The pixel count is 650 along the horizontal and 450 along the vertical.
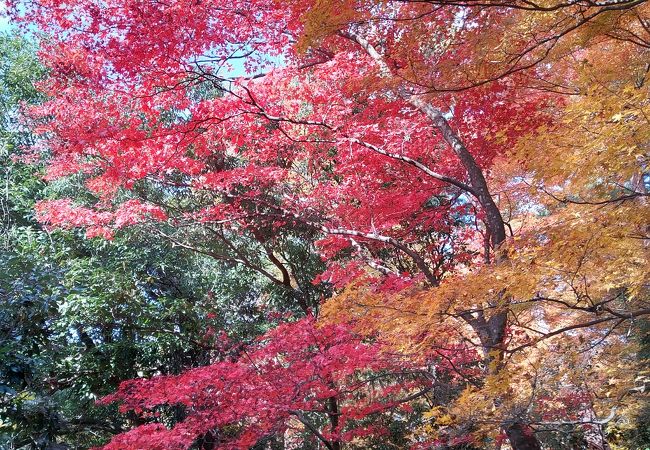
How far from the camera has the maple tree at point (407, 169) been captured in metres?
3.21

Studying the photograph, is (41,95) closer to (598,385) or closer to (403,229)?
(403,229)

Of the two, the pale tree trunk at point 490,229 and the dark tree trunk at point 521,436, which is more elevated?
the pale tree trunk at point 490,229

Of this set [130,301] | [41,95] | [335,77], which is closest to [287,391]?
[130,301]

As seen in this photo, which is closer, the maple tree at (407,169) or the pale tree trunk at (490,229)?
the maple tree at (407,169)

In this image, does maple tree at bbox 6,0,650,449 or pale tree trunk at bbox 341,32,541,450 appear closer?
maple tree at bbox 6,0,650,449

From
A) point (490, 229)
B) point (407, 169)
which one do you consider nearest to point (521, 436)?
point (490, 229)

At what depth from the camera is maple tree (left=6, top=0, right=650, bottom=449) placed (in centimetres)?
321

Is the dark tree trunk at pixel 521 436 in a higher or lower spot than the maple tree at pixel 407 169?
lower

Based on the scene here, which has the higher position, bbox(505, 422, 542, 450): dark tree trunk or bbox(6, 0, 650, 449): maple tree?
bbox(6, 0, 650, 449): maple tree

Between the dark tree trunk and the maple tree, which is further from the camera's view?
the dark tree trunk

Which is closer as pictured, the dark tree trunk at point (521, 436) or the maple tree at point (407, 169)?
the maple tree at point (407, 169)

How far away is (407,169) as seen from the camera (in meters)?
7.11

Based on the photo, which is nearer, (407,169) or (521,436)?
(521,436)

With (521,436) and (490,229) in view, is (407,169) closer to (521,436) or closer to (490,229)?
(490,229)
